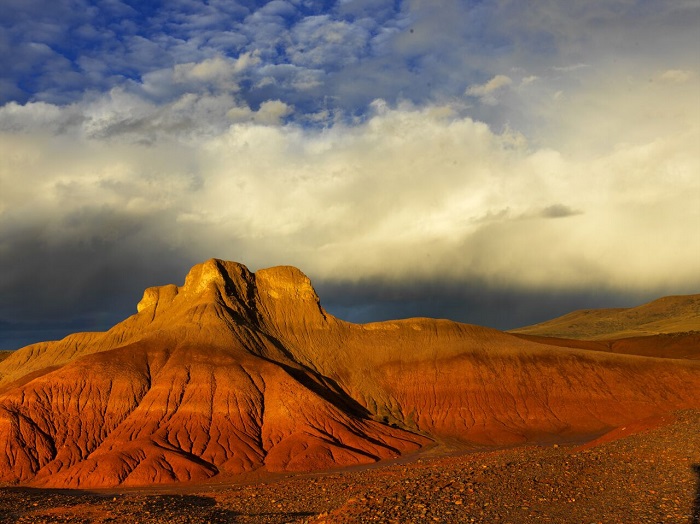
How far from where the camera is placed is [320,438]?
81250 mm

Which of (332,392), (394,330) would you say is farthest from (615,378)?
(332,392)

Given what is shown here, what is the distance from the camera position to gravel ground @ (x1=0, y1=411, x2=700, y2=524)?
2448 cm

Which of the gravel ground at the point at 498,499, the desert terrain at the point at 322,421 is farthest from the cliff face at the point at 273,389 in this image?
the gravel ground at the point at 498,499

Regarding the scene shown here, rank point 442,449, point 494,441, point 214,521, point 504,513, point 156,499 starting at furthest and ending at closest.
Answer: point 494,441 < point 442,449 < point 156,499 < point 214,521 < point 504,513

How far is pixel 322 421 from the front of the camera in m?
86.6

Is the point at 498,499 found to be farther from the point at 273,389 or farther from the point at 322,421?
the point at 273,389

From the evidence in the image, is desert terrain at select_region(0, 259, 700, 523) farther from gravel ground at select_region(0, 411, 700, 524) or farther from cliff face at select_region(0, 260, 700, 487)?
cliff face at select_region(0, 260, 700, 487)

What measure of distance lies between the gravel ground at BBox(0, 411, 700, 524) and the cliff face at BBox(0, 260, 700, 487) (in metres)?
31.6

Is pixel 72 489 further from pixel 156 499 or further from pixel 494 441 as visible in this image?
pixel 494 441

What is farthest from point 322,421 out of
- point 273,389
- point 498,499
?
point 498,499

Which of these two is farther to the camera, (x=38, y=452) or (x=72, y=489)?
(x=38, y=452)

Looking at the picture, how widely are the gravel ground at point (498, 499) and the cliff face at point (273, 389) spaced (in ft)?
104

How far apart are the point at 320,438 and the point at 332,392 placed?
24282mm

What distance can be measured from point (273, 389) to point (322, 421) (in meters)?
9.46
